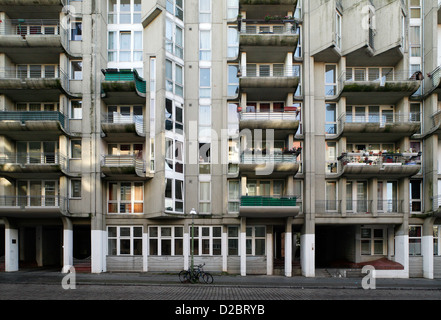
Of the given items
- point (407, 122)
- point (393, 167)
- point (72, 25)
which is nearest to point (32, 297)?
point (72, 25)

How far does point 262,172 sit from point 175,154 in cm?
650

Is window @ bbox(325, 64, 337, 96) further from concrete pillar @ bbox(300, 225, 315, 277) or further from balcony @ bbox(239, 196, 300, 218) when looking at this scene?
concrete pillar @ bbox(300, 225, 315, 277)

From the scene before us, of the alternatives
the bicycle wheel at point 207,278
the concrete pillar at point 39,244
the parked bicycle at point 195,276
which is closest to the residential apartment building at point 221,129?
the concrete pillar at point 39,244

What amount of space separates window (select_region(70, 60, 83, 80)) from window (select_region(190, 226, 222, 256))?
14383 millimetres

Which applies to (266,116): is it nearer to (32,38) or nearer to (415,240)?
(415,240)

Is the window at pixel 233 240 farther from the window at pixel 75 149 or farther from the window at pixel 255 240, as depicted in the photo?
the window at pixel 75 149

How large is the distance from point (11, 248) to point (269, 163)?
1932cm

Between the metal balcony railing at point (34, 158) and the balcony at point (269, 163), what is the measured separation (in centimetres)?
1306

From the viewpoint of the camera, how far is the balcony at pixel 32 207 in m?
22.2

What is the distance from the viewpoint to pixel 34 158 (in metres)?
24.2

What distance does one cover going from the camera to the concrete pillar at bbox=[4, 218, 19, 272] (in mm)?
22969

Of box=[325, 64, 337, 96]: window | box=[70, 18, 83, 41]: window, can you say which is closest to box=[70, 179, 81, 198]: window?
box=[70, 18, 83, 41]: window

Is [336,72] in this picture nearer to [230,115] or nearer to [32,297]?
[230,115]

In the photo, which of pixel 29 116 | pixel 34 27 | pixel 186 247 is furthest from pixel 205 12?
pixel 186 247
